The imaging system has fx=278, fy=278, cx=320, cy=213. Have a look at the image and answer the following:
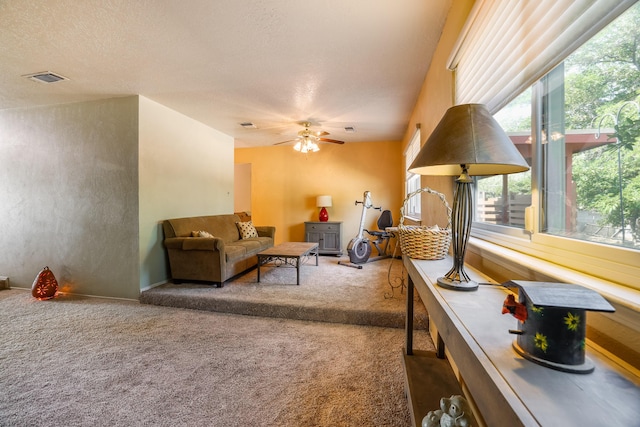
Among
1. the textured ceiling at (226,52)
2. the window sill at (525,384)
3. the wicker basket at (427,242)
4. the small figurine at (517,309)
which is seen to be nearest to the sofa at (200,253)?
the textured ceiling at (226,52)

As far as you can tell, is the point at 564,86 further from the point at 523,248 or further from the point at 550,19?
the point at 523,248

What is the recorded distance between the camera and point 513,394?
47cm

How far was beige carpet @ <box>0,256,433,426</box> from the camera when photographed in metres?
1.54

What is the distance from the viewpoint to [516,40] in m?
1.14

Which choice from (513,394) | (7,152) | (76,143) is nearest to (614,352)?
(513,394)

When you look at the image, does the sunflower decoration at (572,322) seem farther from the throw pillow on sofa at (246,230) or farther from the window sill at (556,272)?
the throw pillow on sofa at (246,230)

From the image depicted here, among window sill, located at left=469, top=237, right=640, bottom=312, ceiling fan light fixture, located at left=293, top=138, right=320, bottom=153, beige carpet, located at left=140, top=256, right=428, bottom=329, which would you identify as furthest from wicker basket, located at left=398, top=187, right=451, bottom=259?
ceiling fan light fixture, located at left=293, top=138, right=320, bottom=153

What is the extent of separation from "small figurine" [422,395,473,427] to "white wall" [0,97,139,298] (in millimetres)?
3528

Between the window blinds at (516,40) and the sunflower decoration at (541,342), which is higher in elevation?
the window blinds at (516,40)

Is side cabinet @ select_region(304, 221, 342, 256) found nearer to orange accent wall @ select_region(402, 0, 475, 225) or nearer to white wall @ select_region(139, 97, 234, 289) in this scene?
white wall @ select_region(139, 97, 234, 289)

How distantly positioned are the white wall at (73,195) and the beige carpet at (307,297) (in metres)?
0.75

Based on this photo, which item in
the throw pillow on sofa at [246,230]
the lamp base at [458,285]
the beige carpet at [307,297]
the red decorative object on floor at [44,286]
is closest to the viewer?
the lamp base at [458,285]

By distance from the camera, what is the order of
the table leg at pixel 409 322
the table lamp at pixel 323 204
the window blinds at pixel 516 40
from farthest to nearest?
1. the table lamp at pixel 323 204
2. the table leg at pixel 409 322
3. the window blinds at pixel 516 40

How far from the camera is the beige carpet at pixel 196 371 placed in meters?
1.54
